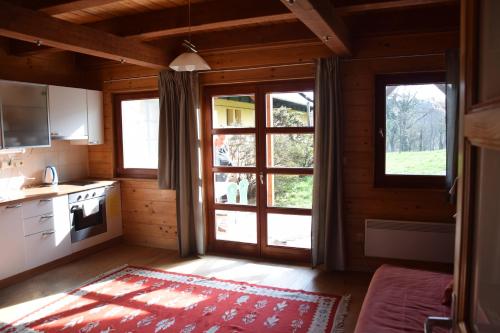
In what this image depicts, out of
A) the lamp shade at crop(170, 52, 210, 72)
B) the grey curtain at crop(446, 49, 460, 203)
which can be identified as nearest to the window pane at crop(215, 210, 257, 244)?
the lamp shade at crop(170, 52, 210, 72)

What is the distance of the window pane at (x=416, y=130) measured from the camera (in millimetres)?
3742

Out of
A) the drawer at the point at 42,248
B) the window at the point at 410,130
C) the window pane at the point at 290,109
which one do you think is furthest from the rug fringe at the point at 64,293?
the window at the point at 410,130

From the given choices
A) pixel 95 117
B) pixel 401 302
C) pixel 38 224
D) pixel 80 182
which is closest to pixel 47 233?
pixel 38 224

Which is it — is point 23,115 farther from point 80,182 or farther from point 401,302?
point 401,302

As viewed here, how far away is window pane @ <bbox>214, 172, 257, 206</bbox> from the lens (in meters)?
4.66

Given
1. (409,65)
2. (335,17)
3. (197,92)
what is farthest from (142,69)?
(409,65)

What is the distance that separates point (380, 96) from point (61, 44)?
2.99 m

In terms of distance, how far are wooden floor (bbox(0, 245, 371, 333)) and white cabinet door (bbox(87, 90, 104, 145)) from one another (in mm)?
1481

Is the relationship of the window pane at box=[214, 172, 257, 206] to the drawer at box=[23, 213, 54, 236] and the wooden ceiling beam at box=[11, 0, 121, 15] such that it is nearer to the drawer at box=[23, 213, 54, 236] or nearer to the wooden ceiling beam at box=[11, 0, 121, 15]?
the drawer at box=[23, 213, 54, 236]

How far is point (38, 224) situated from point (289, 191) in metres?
2.74

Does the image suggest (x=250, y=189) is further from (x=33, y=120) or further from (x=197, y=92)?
(x=33, y=120)

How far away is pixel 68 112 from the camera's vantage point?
4746 millimetres

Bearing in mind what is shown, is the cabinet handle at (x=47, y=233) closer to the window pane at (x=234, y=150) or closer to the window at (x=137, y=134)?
the window at (x=137, y=134)

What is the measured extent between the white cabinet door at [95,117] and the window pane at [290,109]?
7.63 feet
